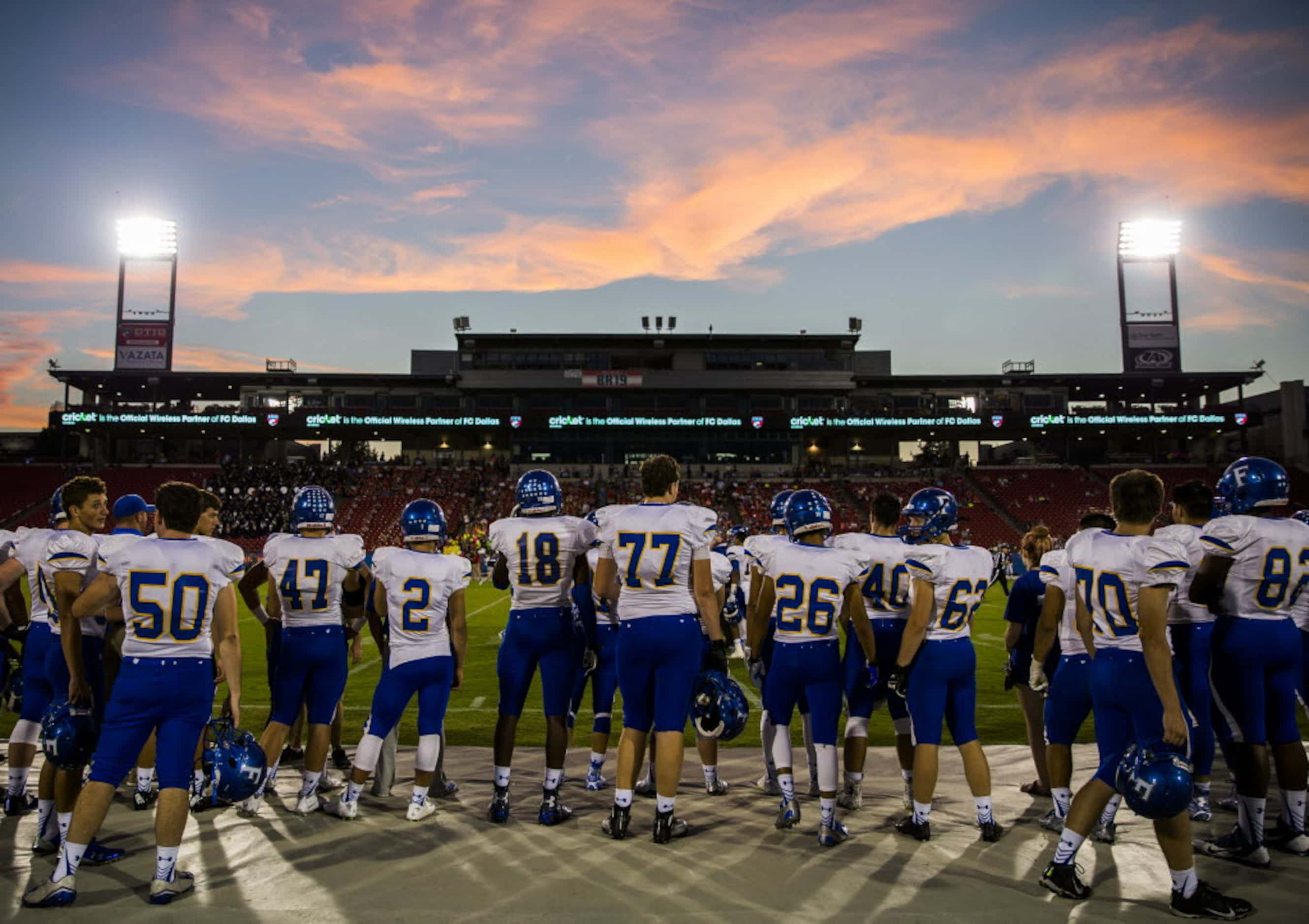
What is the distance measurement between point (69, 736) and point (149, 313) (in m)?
48.5

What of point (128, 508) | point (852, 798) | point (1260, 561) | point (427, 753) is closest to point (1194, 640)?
point (1260, 561)

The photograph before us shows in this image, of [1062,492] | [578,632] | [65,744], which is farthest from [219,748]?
[1062,492]

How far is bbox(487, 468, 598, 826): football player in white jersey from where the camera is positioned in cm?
576

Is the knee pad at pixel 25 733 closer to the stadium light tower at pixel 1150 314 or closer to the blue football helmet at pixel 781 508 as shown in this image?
the blue football helmet at pixel 781 508

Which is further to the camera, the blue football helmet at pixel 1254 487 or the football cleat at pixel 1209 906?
the blue football helmet at pixel 1254 487

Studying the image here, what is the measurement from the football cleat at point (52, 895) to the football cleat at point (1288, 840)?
21.0ft

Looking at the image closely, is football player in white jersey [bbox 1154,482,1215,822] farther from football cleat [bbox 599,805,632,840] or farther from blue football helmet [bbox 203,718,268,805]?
blue football helmet [bbox 203,718,268,805]

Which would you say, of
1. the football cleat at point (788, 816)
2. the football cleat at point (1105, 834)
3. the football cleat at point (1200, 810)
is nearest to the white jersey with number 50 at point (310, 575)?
the football cleat at point (788, 816)

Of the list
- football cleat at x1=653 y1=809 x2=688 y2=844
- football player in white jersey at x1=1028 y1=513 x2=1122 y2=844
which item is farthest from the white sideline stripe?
football player in white jersey at x1=1028 y1=513 x2=1122 y2=844

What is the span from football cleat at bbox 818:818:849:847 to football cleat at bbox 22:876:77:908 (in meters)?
3.90

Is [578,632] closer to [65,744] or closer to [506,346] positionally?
[65,744]

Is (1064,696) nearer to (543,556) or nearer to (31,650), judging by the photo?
(543,556)

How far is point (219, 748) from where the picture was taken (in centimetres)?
462

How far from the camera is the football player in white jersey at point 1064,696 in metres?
5.27
